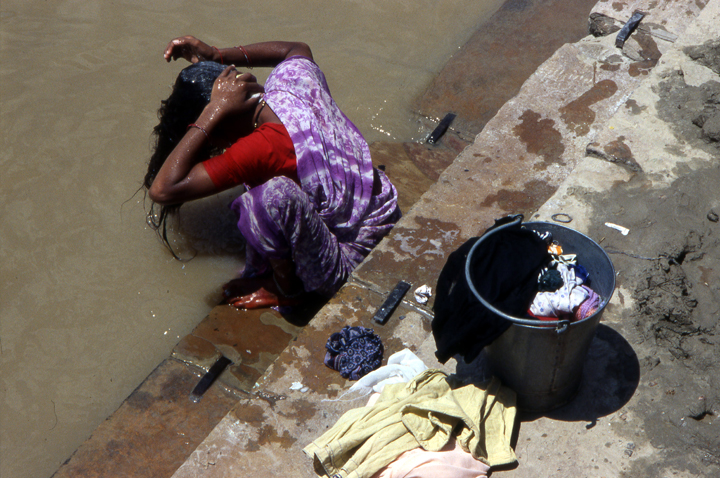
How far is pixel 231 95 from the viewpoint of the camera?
9.44ft

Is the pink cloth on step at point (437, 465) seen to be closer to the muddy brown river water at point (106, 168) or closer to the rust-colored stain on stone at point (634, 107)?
the muddy brown river water at point (106, 168)

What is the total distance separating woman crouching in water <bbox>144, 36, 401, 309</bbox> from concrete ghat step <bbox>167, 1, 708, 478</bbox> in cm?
22

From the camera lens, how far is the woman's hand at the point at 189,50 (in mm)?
3353

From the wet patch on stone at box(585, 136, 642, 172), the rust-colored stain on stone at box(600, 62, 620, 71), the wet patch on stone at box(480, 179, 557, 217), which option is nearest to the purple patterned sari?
the wet patch on stone at box(480, 179, 557, 217)

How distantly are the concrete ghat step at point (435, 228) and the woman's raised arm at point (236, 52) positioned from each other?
1.19 meters

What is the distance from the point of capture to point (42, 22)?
17.6ft

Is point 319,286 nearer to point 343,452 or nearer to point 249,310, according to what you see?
point 249,310

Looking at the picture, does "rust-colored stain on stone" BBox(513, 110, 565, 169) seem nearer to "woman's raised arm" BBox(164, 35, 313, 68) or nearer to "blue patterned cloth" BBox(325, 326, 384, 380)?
"woman's raised arm" BBox(164, 35, 313, 68)

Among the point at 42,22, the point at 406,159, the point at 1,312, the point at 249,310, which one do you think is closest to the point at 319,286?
the point at 249,310

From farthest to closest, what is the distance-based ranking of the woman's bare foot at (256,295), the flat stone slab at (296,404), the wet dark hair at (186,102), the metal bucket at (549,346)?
the woman's bare foot at (256,295) < the wet dark hair at (186,102) < the flat stone slab at (296,404) < the metal bucket at (549,346)

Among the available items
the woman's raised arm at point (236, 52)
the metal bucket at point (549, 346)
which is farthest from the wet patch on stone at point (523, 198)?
the woman's raised arm at point (236, 52)

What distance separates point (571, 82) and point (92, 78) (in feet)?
12.5

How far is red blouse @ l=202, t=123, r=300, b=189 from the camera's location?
283 cm

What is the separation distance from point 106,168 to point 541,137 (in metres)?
3.07
